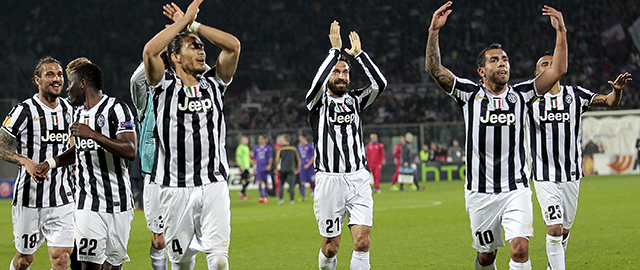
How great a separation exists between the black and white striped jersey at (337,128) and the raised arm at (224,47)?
185 centimetres

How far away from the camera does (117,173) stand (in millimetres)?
6078

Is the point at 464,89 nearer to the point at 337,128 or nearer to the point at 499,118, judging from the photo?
the point at 499,118

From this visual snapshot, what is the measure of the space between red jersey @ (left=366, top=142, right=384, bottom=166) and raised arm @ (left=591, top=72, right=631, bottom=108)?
1605 centimetres

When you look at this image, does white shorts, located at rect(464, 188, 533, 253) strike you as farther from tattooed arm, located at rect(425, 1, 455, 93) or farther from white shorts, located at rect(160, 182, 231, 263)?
white shorts, located at rect(160, 182, 231, 263)

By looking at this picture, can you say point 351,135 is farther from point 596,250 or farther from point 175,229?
point 596,250

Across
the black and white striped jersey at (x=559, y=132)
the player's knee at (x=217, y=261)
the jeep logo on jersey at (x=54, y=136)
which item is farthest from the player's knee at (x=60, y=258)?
the black and white striped jersey at (x=559, y=132)

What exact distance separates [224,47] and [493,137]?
2.60m

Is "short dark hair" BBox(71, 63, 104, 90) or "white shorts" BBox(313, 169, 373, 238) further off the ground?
"short dark hair" BBox(71, 63, 104, 90)

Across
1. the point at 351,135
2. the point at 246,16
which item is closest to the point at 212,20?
the point at 246,16

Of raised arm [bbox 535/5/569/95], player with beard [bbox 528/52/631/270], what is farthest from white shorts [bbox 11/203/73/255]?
player with beard [bbox 528/52/631/270]

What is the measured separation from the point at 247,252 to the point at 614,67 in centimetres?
3148

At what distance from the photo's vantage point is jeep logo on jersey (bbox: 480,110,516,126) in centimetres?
636

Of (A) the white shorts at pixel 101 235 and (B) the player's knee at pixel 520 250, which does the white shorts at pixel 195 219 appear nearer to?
(A) the white shorts at pixel 101 235

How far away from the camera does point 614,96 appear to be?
799 cm
